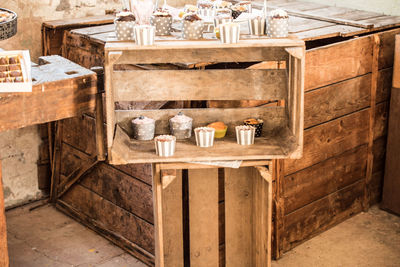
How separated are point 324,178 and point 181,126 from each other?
1.57m

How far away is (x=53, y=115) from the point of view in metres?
2.94

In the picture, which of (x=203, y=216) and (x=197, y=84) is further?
(x=203, y=216)

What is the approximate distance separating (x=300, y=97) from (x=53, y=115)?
3.95ft

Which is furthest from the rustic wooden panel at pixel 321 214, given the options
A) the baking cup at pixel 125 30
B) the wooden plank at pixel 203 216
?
the baking cup at pixel 125 30

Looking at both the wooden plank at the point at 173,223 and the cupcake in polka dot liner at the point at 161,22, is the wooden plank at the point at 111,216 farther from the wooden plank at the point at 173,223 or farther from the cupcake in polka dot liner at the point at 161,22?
the cupcake in polka dot liner at the point at 161,22

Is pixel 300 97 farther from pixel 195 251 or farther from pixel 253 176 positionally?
pixel 195 251

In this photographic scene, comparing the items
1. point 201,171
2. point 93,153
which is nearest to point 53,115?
point 201,171

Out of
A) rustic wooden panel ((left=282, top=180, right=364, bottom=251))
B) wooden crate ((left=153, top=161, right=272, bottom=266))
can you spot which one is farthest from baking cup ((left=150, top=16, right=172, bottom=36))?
rustic wooden panel ((left=282, top=180, right=364, bottom=251))

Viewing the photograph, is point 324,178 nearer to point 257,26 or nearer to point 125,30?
point 257,26

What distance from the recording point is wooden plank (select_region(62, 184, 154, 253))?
13.2ft

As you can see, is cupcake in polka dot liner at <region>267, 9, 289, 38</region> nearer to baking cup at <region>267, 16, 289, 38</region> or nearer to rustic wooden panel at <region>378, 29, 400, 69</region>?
baking cup at <region>267, 16, 289, 38</region>

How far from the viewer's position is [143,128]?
308cm

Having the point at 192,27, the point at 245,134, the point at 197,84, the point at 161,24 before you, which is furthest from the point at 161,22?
the point at 245,134

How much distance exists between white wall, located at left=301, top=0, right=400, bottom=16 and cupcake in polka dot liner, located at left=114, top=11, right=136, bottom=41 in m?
2.76
